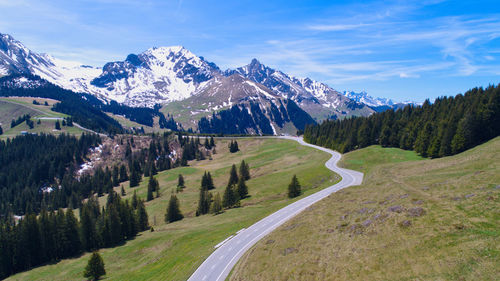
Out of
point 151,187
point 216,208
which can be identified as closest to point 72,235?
point 216,208

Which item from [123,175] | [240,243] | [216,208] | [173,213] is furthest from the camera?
[123,175]

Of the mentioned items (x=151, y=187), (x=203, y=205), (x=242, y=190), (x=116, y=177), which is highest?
(x=242, y=190)

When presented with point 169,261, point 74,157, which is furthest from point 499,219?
point 74,157

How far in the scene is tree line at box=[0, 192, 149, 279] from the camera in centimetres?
6506

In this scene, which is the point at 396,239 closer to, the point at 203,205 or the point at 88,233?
the point at 203,205

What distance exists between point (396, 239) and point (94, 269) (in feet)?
192

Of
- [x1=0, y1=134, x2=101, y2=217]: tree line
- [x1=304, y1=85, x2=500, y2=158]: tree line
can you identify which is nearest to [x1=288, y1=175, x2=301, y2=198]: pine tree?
[x1=304, y1=85, x2=500, y2=158]: tree line

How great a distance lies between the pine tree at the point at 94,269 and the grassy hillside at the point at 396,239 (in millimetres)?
36443

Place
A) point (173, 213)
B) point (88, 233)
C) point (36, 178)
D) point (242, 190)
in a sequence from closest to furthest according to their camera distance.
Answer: point (88, 233)
point (173, 213)
point (242, 190)
point (36, 178)

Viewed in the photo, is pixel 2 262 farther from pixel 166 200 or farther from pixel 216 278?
pixel 216 278

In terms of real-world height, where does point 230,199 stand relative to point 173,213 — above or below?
above

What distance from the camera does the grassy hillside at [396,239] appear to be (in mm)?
20656

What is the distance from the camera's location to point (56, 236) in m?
69.3

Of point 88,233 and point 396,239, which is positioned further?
point 88,233
